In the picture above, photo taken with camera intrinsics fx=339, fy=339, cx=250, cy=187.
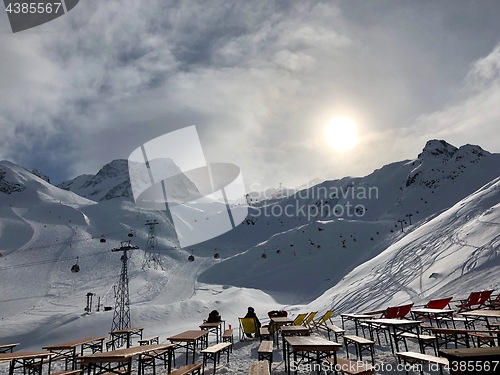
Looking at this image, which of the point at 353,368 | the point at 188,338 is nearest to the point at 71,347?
the point at 188,338

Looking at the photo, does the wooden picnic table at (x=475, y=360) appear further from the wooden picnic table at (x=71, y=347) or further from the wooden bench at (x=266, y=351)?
the wooden picnic table at (x=71, y=347)

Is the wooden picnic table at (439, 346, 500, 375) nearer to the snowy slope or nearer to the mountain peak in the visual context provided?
the snowy slope

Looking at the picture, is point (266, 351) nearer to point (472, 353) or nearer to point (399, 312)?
point (399, 312)

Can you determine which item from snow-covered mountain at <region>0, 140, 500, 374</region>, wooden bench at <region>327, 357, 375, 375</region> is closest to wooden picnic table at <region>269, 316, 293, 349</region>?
wooden bench at <region>327, 357, 375, 375</region>

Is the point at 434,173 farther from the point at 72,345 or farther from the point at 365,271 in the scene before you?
the point at 72,345

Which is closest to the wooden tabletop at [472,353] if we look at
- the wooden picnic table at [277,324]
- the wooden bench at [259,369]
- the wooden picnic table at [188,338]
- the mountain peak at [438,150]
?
the wooden bench at [259,369]
